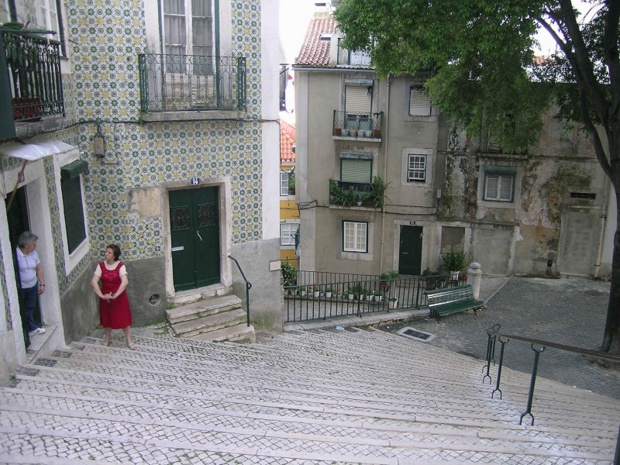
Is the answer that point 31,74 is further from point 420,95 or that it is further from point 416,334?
point 420,95

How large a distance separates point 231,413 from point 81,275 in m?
4.22

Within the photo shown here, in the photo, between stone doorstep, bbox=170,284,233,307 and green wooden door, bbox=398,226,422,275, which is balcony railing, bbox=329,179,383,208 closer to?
green wooden door, bbox=398,226,422,275

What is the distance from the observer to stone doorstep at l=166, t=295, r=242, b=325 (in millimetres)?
9297

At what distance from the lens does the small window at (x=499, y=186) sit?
1864cm

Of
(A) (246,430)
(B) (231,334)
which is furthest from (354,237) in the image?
(A) (246,430)

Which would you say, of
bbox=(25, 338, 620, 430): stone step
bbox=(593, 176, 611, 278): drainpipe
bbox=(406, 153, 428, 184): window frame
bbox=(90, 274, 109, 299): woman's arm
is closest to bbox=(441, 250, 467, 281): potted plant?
bbox=(406, 153, 428, 184): window frame

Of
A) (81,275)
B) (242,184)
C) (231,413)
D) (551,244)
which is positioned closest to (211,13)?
(242,184)

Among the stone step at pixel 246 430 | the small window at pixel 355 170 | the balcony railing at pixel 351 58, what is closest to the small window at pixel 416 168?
the small window at pixel 355 170

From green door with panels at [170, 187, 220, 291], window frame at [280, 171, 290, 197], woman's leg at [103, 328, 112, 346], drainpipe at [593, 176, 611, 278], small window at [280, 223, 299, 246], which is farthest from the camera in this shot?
small window at [280, 223, 299, 246]

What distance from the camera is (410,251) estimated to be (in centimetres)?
1998

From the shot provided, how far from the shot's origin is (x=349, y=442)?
476 centimetres

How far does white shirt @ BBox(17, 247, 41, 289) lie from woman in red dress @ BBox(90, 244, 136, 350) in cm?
93

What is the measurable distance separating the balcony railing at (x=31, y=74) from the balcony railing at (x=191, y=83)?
217cm

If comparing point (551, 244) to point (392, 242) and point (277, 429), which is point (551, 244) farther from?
point (277, 429)
